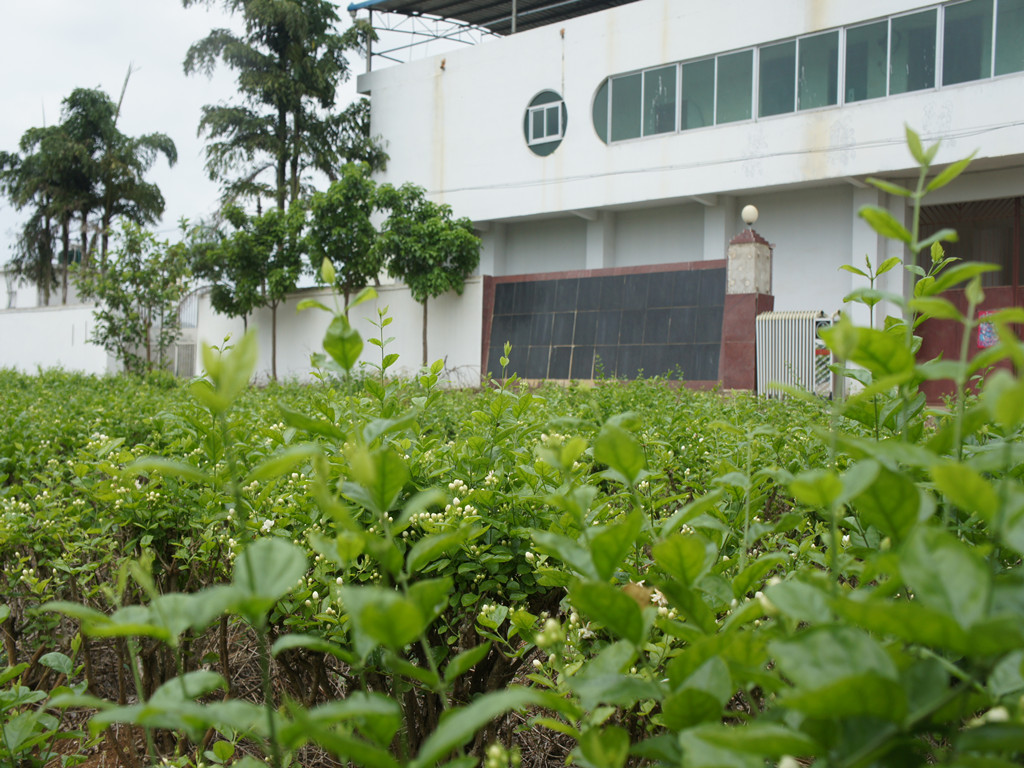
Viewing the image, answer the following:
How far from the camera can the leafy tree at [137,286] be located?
18.8 meters

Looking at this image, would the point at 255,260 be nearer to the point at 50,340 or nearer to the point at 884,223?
the point at 50,340

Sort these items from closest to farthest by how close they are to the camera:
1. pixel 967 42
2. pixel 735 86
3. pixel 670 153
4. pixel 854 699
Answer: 1. pixel 854 699
2. pixel 967 42
3. pixel 735 86
4. pixel 670 153

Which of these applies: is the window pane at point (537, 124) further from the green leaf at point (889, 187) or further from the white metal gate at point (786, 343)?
the green leaf at point (889, 187)

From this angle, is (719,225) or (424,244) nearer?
(719,225)

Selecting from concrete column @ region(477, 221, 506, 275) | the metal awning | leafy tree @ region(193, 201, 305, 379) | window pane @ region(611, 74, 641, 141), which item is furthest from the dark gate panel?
the metal awning

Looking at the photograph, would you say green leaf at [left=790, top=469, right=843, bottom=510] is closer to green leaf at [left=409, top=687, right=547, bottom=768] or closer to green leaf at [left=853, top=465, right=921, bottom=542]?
green leaf at [left=853, top=465, right=921, bottom=542]

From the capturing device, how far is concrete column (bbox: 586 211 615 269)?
1803 centimetres

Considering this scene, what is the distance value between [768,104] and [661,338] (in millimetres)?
4768

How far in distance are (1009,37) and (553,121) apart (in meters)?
8.57

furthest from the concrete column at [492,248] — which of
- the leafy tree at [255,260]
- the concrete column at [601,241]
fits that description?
the leafy tree at [255,260]

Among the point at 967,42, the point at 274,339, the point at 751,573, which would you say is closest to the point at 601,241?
the point at 967,42

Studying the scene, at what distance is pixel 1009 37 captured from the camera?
12828 mm

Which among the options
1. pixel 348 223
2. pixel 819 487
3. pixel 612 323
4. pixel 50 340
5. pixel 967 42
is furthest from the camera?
pixel 50 340

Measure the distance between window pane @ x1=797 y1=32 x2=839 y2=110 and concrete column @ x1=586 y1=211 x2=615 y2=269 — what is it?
15.7ft
